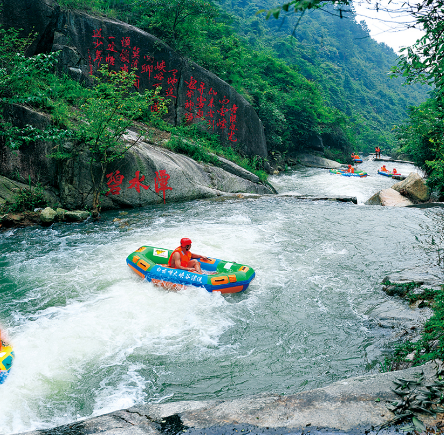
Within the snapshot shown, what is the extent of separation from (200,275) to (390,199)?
31.7 feet

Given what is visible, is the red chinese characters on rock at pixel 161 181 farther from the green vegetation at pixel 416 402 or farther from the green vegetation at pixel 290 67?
the green vegetation at pixel 416 402

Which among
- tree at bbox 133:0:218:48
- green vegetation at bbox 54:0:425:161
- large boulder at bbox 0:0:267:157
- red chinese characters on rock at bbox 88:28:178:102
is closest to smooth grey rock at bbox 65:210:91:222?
large boulder at bbox 0:0:267:157

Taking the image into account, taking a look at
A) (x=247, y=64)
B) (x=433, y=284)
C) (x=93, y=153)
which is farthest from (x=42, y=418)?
(x=247, y=64)

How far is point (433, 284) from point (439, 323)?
2855 mm

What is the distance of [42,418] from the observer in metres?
3.35

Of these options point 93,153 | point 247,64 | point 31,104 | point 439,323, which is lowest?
point 439,323

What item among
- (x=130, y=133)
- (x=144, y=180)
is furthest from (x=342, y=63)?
(x=144, y=180)

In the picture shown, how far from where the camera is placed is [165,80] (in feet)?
46.8

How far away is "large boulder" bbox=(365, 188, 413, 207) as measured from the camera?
12330 millimetres

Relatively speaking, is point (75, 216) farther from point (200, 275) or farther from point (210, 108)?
point (210, 108)

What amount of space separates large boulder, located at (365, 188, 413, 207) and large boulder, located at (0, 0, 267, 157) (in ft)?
22.9

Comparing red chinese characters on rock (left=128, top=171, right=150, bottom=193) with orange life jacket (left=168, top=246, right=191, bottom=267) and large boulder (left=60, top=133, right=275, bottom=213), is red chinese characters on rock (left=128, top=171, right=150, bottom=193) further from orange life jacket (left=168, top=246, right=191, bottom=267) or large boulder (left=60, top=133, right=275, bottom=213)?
orange life jacket (left=168, top=246, right=191, bottom=267)

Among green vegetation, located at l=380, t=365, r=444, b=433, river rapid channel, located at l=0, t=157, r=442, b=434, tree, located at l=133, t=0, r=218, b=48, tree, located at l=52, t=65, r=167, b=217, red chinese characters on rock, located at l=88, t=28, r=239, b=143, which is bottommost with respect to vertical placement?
river rapid channel, located at l=0, t=157, r=442, b=434

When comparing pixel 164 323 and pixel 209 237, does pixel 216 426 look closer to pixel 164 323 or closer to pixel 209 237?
pixel 164 323
